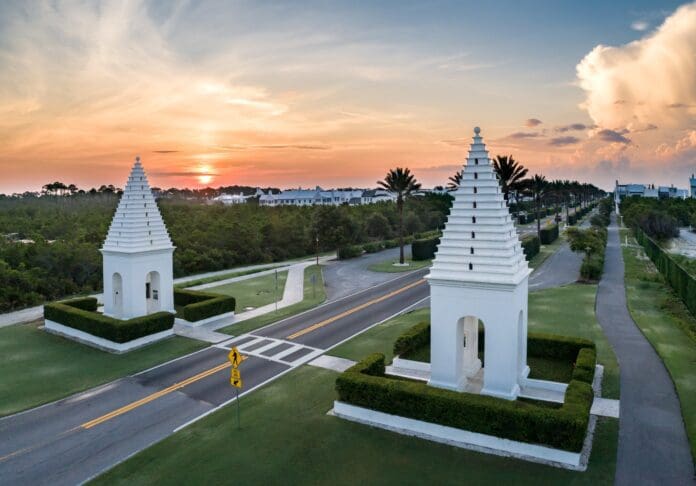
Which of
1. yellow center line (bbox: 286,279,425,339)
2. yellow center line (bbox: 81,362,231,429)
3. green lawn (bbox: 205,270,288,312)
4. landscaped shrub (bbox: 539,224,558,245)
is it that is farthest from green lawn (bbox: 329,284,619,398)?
landscaped shrub (bbox: 539,224,558,245)

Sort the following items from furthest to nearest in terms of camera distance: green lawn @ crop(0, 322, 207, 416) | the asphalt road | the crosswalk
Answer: the crosswalk < green lawn @ crop(0, 322, 207, 416) < the asphalt road

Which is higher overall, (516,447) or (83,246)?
(83,246)

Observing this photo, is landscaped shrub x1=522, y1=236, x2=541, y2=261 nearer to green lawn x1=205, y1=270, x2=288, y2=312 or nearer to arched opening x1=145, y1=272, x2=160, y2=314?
green lawn x1=205, y1=270, x2=288, y2=312

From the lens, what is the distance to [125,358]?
24.9 meters

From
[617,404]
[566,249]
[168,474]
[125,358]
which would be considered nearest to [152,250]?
[125,358]

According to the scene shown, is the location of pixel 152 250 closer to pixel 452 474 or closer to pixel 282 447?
pixel 282 447

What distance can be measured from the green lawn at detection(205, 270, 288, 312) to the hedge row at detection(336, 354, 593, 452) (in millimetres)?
19997

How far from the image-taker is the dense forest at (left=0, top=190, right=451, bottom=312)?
41344 mm

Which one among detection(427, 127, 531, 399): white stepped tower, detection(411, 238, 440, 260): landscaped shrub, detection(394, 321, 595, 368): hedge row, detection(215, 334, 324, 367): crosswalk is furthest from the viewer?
detection(411, 238, 440, 260): landscaped shrub

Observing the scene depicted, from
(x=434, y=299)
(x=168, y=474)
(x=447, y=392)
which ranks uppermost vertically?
(x=434, y=299)

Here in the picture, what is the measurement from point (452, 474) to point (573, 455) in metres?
3.62

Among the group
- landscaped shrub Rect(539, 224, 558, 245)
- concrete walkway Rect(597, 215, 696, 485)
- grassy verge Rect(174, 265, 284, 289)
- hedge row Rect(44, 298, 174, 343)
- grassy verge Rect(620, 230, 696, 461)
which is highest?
landscaped shrub Rect(539, 224, 558, 245)

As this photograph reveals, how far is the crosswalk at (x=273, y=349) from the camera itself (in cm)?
2428

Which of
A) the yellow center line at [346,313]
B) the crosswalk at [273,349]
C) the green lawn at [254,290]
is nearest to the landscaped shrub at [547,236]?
the yellow center line at [346,313]
